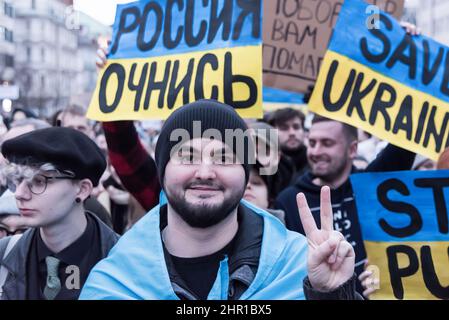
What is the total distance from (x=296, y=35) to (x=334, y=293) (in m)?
3.34

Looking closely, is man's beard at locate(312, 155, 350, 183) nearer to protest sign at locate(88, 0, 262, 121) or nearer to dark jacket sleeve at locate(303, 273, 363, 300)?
protest sign at locate(88, 0, 262, 121)

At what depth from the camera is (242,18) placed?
14.2ft

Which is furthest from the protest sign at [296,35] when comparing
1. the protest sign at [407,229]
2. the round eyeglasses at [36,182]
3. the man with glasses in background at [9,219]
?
the round eyeglasses at [36,182]

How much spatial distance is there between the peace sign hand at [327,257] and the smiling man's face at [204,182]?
371mm

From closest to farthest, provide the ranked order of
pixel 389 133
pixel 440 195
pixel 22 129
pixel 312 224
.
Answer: pixel 312 224 < pixel 440 195 < pixel 389 133 < pixel 22 129

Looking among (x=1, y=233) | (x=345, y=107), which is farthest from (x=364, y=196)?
(x=1, y=233)

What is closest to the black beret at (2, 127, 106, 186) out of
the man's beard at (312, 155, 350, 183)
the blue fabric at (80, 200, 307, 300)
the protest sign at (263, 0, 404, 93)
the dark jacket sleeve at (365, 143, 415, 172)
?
the blue fabric at (80, 200, 307, 300)

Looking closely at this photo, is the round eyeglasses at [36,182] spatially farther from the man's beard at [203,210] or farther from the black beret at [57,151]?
the man's beard at [203,210]

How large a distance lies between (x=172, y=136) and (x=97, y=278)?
61cm

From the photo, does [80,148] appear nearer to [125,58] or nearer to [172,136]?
[172,136]

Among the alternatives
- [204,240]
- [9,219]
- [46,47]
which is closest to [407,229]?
[204,240]

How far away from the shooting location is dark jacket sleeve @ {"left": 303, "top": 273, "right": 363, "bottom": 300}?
8.48 ft
